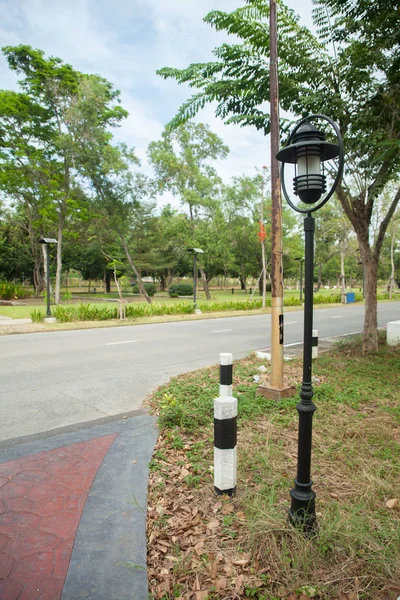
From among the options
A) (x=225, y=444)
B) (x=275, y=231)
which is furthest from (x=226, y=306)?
(x=225, y=444)

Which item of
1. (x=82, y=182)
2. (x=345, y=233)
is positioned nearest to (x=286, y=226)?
(x=345, y=233)

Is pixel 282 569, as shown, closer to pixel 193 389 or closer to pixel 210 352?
pixel 193 389

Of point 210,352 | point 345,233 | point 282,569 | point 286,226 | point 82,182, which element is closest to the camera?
point 282,569

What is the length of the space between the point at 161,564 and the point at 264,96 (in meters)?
6.40

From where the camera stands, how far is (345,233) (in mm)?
29969

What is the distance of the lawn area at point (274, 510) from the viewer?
198 cm

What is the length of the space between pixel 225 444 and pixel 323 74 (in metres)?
6.69

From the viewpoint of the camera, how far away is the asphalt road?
4.76 metres

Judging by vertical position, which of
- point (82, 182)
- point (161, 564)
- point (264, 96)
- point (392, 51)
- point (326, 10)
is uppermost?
point (82, 182)

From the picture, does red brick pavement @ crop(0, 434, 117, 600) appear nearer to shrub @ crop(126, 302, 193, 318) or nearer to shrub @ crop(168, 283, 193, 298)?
shrub @ crop(126, 302, 193, 318)

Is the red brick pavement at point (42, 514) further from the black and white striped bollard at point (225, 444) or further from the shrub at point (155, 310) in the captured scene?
the shrub at point (155, 310)

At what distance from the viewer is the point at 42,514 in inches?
99.9

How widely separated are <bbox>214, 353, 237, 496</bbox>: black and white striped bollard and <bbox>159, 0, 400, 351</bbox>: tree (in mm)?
4603

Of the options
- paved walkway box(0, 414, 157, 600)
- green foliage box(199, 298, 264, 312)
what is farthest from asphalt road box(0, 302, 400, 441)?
green foliage box(199, 298, 264, 312)
